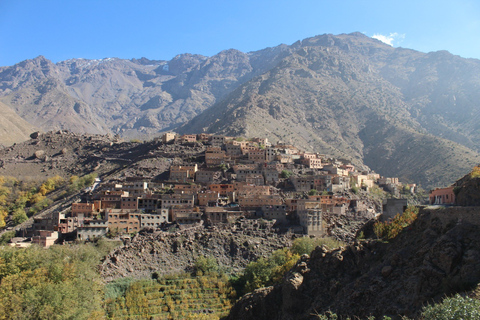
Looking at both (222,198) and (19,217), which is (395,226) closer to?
(222,198)

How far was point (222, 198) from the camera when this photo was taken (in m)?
72.6

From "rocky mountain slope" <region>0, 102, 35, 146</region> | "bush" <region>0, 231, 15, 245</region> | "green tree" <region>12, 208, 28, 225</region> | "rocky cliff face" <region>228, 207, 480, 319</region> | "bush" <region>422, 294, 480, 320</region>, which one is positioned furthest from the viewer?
"rocky mountain slope" <region>0, 102, 35, 146</region>

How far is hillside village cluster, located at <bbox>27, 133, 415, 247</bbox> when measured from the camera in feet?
209

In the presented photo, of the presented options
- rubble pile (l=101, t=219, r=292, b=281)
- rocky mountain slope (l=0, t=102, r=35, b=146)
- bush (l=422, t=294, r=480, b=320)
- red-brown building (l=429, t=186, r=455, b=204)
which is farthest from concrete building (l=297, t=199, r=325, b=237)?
rocky mountain slope (l=0, t=102, r=35, b=146)

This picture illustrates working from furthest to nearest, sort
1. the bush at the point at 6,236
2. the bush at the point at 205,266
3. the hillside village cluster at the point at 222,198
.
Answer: the hillside village cluster at the point at 222,198, the bush at the point at 6,236, the bush at the point at 205,266

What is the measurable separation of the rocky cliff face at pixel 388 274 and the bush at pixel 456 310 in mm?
4635

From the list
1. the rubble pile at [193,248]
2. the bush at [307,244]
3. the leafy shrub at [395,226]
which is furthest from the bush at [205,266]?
the leafy shrub at [395,226]

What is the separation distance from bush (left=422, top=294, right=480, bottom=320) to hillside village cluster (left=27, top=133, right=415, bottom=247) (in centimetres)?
2775

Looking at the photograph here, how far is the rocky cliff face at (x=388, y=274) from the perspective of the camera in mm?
25656

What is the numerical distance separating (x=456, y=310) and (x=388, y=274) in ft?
33.8

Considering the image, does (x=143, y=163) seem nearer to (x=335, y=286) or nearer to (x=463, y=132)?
(x=335, y=286)

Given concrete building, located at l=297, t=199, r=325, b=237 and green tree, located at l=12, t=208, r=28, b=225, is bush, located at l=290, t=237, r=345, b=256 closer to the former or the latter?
concrete building, located at l=297, t=199, r=325, b=237

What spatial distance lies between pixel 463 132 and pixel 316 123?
191 feet

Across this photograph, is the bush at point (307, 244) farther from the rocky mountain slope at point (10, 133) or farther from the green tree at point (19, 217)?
the rocky mountain slope at point (10, 133)
